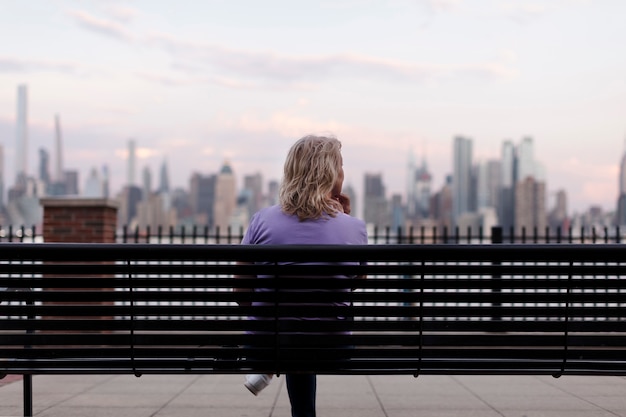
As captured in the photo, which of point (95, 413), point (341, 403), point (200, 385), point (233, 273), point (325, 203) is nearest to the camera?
point (325, 203)

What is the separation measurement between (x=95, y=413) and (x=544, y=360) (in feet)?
12.0

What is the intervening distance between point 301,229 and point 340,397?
347cm

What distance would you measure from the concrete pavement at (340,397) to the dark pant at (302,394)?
2310 mm

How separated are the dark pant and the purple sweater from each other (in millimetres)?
704

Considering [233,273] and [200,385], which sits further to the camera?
[200,385]

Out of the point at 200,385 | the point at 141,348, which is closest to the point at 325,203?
the point at 141,348

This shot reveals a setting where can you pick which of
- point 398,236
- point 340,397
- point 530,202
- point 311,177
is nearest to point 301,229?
point 311,177

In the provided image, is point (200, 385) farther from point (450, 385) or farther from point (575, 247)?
point (575, 247)

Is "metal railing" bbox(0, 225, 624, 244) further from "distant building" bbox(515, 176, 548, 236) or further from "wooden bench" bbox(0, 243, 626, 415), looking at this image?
"distant building" bbox(515, 176, 548, 236)

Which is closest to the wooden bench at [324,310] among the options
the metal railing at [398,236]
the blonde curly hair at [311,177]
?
the blonde curly hair at [311,177]

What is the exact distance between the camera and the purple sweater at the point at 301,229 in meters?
3.91

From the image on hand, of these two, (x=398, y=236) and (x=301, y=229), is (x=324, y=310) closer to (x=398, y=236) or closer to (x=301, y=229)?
(x=301, y=229)

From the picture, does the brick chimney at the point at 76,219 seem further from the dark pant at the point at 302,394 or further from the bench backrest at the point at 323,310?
the dark pant at the point at 302,394

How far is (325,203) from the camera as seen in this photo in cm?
382
